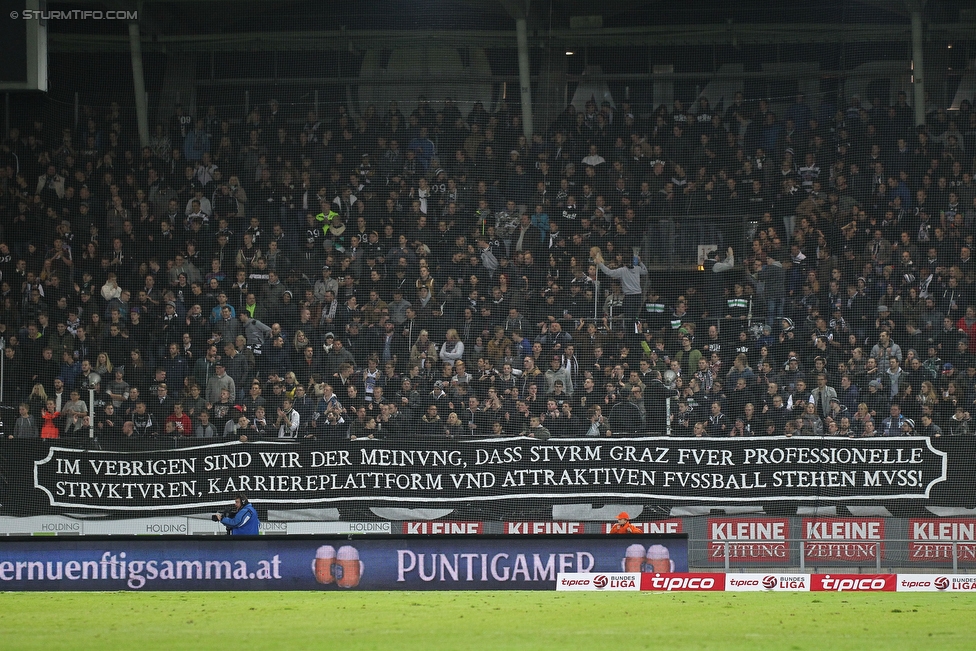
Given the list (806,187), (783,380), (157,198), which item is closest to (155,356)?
(157,198)

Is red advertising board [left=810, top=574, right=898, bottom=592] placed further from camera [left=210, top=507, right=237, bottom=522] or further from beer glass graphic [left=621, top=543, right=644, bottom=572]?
camera [left=210, top=507, right=237, bottom=522]

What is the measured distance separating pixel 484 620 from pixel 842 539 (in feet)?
19.2

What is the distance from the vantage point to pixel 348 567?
1275 centimetres

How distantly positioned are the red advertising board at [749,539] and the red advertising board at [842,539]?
29cm

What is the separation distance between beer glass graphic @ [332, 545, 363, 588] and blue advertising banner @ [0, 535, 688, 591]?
1cm

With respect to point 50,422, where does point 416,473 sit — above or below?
below

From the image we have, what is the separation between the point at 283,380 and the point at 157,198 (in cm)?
389

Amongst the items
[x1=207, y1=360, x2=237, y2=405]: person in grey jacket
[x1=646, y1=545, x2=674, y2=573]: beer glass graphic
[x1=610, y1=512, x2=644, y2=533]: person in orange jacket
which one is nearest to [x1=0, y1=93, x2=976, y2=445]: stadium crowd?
[x1=207, y1=360, x2=237, y2=405]: person in grey jacket

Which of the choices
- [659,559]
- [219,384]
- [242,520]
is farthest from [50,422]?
[659,559]

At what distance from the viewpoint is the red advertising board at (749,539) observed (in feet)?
48.7

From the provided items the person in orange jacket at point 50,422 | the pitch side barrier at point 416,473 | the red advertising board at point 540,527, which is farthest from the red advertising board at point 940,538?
the person in orange jacket at point 50,422

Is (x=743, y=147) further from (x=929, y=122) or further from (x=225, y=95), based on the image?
(x=225, y=95)

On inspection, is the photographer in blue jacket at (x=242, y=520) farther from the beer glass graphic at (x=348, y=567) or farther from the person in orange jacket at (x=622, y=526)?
the person in orange jacket at (x=622, y=526)

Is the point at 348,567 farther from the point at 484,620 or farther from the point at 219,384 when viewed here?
the point at 219,384
